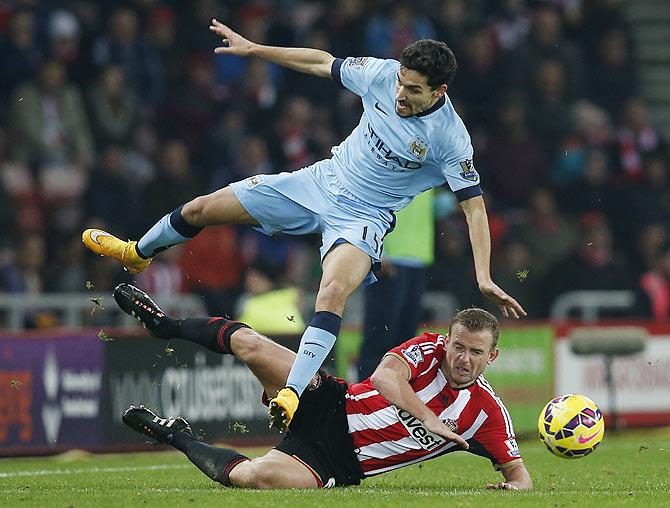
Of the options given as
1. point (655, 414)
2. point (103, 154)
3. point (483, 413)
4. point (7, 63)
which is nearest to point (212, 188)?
point (103, 154)

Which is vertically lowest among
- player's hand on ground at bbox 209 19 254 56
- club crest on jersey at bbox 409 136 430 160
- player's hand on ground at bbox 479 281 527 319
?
player's hand on ground at bbox 479 281 527 319

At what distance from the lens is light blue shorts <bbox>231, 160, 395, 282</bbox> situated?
8.62m

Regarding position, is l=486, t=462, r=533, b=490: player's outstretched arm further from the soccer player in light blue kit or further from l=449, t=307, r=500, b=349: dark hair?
the soccer player in light blue kit

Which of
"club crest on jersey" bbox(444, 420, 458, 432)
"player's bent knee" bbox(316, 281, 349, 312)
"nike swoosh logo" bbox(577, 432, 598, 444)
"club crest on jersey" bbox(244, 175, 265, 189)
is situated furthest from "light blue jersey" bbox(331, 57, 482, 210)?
"nike swoosh logo" bbox(577, 432, 598, 444)

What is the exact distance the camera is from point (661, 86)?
19922mm

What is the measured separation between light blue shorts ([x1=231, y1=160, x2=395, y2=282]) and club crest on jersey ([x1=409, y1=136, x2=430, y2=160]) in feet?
1.40

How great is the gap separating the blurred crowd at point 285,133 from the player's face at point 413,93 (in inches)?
→ 217

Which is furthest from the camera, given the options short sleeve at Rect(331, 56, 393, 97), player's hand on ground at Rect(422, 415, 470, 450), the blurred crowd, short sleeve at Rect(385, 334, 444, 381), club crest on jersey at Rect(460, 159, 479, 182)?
the blurred crowd

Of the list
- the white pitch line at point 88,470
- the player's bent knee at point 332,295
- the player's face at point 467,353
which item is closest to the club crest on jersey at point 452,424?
the player's face at point 467,353

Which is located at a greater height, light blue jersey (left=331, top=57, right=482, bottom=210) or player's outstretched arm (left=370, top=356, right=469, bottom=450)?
light blue jersey (left=331, top=57, right=482, bottom=210)

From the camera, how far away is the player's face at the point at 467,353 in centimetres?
766

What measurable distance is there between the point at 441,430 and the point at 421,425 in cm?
45

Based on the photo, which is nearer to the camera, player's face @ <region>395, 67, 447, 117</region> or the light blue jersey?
player's face @ <region>395, 67, 447, 117</region>

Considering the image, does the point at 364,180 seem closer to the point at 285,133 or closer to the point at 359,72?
the point at 359,72
